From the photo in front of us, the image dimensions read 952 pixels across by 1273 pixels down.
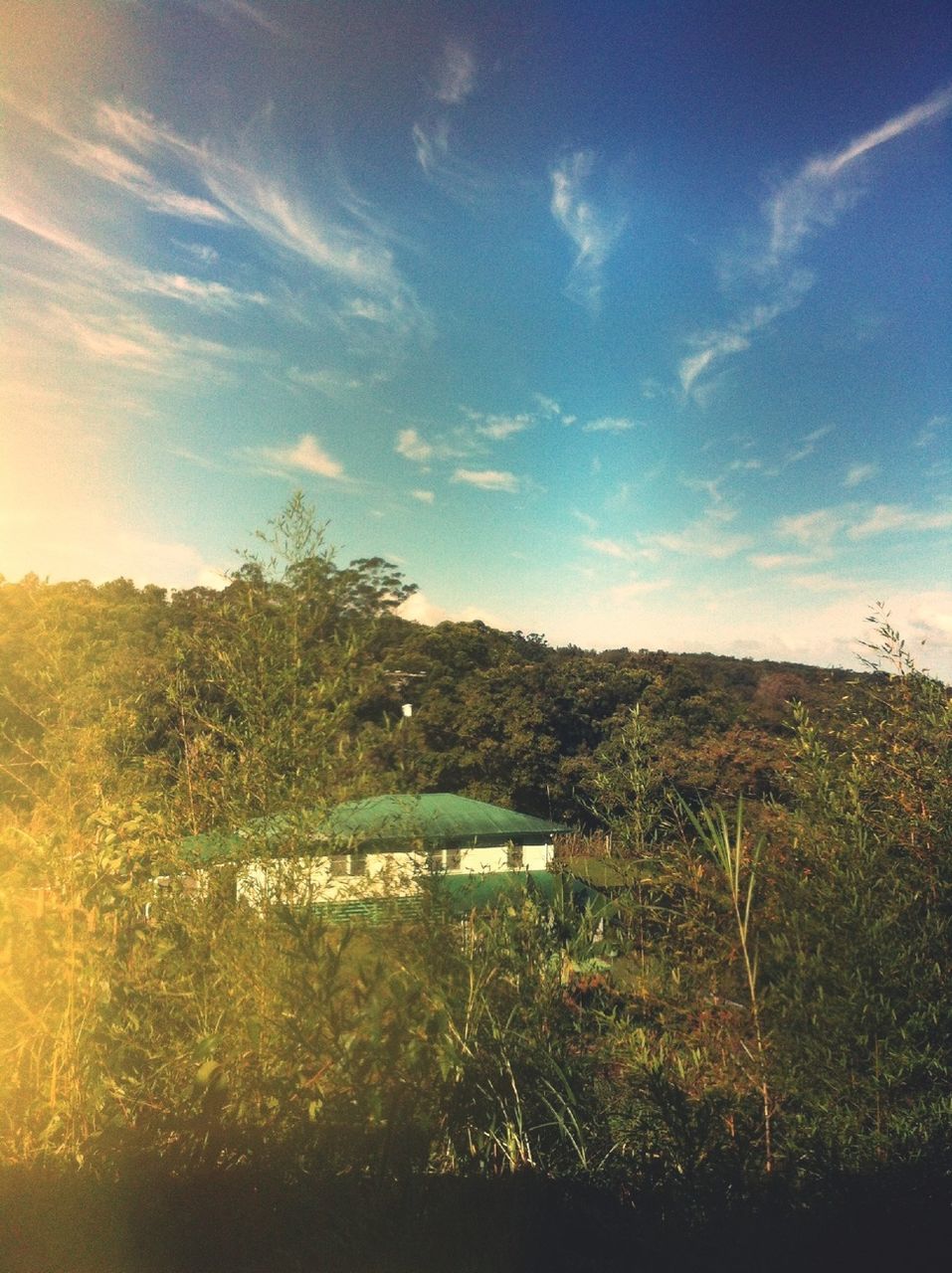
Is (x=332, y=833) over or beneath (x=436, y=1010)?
over

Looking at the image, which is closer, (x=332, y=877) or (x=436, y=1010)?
(x=436, y=1010)

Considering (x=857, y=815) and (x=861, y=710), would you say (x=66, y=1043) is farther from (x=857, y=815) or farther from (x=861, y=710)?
(x=861, y=710)

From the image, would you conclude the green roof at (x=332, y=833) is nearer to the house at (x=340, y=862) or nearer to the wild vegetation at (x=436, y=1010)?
the house at (x=340, y=862)

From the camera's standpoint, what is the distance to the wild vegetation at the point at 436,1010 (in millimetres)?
3006

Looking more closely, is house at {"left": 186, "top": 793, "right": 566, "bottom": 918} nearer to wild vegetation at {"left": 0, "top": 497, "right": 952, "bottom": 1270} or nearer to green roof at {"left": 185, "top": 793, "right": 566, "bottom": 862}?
green roof at {"left": 185, "top": 793, "right": 566, "bottom": 862}

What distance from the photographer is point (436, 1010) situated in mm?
3309

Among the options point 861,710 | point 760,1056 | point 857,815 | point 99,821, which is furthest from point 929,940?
point 99,821

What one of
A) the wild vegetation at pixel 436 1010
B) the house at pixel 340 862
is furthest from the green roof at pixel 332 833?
the wild vegetation at pixel 436 1010

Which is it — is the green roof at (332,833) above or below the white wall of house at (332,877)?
above

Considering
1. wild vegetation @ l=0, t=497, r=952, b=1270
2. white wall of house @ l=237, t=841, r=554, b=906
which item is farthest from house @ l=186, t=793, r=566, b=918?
wild vegetation @ l=0, t=497, r=952, b=1270

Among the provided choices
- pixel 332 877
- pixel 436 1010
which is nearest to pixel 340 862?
pixel 332 877

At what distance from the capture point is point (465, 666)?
31000 millimetres

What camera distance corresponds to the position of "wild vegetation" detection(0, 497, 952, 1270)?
3.01 meters

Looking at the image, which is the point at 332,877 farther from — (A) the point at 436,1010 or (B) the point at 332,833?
(A) the point at 436,1010
